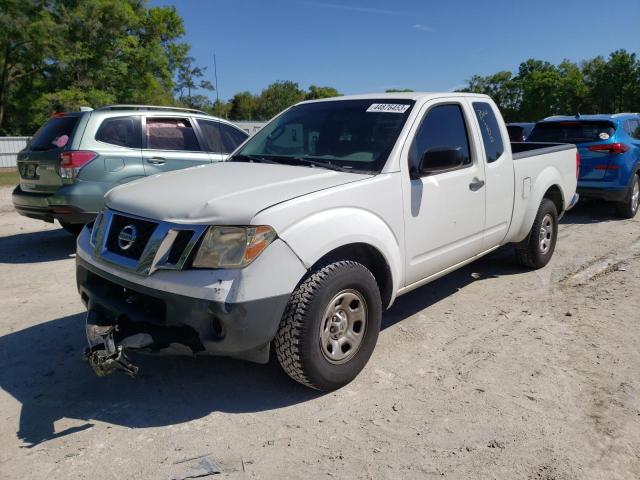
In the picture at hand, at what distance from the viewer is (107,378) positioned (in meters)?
3.43

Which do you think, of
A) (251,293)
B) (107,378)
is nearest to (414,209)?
(251,293)

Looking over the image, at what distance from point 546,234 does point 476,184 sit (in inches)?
79.5

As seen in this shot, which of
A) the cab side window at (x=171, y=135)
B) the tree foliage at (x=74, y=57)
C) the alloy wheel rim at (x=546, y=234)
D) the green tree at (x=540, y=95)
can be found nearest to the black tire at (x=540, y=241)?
the alloy wheel rim at (x=546, y=234)

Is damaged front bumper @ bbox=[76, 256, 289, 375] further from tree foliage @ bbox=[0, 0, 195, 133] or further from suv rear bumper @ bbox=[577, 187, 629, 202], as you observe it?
tree foliage @ bbox=[0, 0, 195, 133]

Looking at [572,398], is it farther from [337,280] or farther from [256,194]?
[256,194]

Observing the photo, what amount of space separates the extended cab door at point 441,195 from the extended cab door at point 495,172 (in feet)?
0.48

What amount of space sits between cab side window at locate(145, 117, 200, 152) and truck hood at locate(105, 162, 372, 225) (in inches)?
132

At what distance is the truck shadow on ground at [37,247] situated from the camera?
6578 millimetres

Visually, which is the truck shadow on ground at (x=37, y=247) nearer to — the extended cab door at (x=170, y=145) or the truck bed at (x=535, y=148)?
the extended cab door at (x=170, y=145)

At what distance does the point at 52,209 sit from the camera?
247 inches

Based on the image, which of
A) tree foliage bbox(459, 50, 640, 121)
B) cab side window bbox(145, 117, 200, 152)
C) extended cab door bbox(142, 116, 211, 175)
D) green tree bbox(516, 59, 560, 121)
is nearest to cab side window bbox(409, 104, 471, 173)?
extended cab door bbox(142, 116, 211, 175)

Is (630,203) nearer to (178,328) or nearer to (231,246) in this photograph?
(231,246)

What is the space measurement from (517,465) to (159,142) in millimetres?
5942

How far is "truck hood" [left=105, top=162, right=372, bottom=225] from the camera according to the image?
2.81 meters
